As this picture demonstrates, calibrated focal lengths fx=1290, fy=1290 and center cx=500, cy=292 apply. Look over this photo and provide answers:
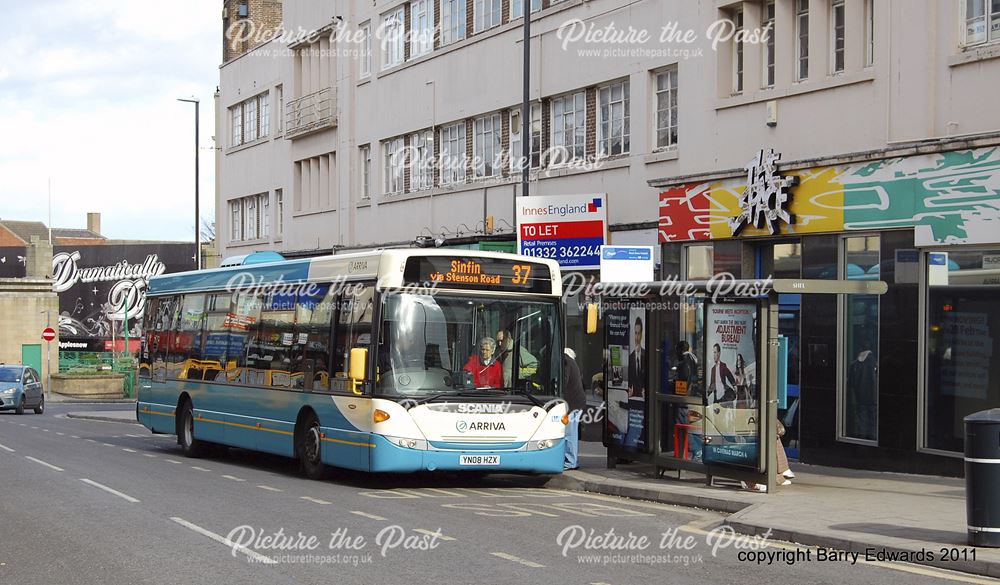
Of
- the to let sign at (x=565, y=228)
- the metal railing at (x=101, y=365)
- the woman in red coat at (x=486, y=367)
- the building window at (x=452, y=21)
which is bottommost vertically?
the metal railing at (x=101, y=365)

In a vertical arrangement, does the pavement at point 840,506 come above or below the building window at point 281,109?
below

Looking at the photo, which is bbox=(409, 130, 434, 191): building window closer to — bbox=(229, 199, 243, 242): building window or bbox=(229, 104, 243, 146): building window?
bbox=(229, 199, 243, 242): building window

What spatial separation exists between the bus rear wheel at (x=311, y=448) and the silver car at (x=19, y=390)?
27881 millimetres

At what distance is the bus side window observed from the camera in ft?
51.4

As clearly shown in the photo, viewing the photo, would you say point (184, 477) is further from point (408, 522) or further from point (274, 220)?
point (274, 220)

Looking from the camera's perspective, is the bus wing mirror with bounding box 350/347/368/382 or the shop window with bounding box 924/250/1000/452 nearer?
the bus wing mirror with bounding box 350/347/368/382

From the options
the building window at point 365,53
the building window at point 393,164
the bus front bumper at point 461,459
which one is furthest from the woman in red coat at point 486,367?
the building window at point 365,53

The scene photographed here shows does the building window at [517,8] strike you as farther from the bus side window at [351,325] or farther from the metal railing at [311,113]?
the bus side window at [351,325]

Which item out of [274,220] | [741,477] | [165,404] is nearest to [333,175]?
[274,220]

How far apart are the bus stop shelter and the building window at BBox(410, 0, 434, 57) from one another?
1594 cm

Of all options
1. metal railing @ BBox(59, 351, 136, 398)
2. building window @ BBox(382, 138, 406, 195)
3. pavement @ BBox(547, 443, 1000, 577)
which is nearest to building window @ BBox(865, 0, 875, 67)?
pavement @ BBox(547, 443, 1000, 577)

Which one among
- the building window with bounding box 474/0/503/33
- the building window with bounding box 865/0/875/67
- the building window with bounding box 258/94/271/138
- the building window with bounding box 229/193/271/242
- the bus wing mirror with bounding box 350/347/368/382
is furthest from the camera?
the building window with bounding box 229/193/271/242

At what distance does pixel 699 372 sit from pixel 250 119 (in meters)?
30.8

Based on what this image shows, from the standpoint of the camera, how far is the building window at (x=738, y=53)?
20.9 metres
